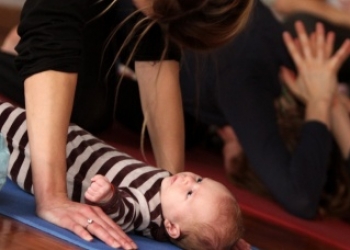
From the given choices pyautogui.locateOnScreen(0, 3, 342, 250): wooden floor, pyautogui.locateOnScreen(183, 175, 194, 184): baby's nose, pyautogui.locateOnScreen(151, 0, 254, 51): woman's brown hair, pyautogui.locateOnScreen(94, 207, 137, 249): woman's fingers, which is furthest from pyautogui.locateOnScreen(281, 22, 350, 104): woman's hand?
pyautogui.locateOnScreen(94, 207, 137, 249): woman's fingers

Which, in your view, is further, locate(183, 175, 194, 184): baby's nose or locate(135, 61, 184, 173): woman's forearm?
locate(135, 61, 184, 173): woman's forearm

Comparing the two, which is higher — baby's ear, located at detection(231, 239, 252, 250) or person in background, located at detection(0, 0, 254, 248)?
person in background, located at detection(0, 0, 254, 248)

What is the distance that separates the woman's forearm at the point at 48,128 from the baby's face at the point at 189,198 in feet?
0.58

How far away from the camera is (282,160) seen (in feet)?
6.70

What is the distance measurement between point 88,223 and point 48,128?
0.60 ft

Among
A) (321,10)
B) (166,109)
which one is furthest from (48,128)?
(321,10)

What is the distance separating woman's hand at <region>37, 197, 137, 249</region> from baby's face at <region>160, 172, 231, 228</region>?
9 centimetres

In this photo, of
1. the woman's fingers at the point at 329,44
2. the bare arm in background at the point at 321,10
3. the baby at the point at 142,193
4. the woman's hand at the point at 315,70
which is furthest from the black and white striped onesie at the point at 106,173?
the bare arm in background at the point at 321,10

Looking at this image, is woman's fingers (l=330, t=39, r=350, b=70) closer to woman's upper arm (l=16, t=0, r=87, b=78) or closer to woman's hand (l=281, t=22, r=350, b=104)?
woman's hand (l=281, t=22, r=350, b=104)

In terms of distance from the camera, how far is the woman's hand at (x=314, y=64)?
7.08 ft

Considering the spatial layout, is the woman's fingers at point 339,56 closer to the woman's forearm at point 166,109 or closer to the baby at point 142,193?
the woman's forearm at point 166,109

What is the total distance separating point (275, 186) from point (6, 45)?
3.02 feet

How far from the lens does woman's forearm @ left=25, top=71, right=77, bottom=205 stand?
55.9 inches

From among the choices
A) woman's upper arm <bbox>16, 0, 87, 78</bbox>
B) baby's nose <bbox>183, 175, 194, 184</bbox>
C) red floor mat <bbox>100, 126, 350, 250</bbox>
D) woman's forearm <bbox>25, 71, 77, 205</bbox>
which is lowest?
red floor mat <bbox>100, 126, 350, 250</bbox>
